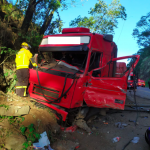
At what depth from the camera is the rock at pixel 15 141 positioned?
2.66 metres

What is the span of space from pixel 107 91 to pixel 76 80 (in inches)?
36.4

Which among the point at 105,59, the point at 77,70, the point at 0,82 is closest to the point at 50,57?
the point at 77,70

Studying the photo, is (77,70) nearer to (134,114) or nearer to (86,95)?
(86,95)

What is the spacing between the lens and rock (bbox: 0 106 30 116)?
3.30m

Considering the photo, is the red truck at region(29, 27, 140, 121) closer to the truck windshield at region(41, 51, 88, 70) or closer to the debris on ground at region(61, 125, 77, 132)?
the truck windshield at region(41, 51, 88, 70)

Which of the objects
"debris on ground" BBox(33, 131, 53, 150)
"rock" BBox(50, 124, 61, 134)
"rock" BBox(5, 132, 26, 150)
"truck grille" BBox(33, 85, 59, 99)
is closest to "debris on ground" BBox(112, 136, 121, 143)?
"rock" BBox(50, 124, 61, 134)

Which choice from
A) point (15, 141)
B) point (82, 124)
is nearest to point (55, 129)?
point (82, 124)

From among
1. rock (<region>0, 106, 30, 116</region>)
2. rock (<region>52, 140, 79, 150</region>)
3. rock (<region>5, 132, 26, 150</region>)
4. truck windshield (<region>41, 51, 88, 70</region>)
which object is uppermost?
truck windshield (<region>41, 51, 88, 70</region>)

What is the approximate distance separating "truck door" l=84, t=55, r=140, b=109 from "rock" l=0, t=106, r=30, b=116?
1.65 meters

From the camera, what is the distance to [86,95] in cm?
369

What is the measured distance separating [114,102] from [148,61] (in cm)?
3306

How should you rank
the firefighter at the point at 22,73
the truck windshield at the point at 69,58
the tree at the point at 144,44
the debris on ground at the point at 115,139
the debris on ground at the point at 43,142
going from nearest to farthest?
the debris on ground at the point at 43,142
the debris on ground at the point at 115,139
the truck windshield at the point at 69,58
the firefighter at the point at 22,73
the tree at the point at 144,44

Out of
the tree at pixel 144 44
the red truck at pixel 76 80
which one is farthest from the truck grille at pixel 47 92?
the tree at pixel 144 44

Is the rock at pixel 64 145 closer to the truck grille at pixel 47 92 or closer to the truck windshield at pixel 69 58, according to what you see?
the truck grille at pixel 47 92
